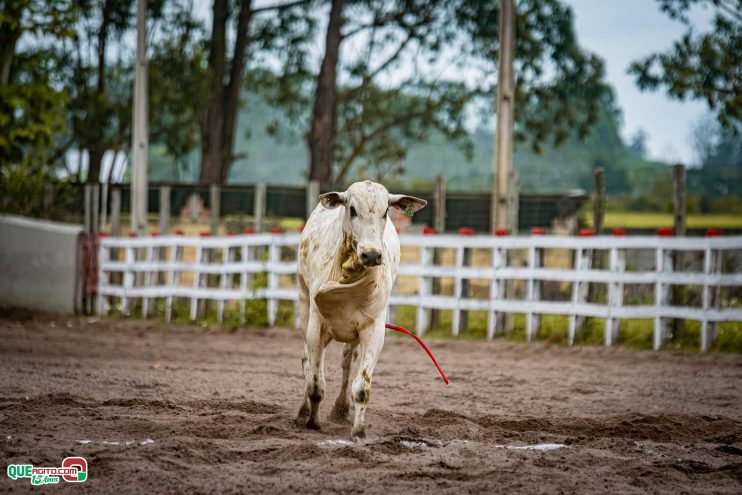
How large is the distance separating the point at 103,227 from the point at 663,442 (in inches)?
626

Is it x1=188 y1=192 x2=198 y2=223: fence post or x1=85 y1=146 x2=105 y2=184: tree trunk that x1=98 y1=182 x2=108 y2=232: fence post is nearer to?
x1=188 y1=192 x2=198 y2=223: fence post

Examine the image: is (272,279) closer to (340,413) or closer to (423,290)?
(423,290)

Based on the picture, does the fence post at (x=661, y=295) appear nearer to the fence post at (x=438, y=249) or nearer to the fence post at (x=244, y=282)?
the fence post at (x=438, y=249)

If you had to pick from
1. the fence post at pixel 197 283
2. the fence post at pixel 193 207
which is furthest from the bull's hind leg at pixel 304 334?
the fence post at pixel 193 207

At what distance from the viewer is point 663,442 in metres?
7.75

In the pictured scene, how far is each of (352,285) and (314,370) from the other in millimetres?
875

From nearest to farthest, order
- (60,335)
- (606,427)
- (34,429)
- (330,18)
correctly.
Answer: (34,429) → (606,427) → (60,335) → (330,18)

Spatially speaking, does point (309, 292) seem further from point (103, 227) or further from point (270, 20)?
point (270, 20)

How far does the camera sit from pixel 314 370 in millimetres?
8125

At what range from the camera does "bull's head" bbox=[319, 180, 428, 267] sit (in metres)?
7.19

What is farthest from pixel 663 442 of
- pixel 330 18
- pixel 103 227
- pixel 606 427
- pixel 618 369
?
pixel 330 18

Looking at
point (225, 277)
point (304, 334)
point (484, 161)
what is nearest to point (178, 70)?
point (225, 277)

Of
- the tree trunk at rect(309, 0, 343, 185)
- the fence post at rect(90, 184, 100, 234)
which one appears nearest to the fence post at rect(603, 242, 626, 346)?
the fence post at rect(90, 184, 100, 234)

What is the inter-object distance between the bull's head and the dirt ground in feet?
4.53
